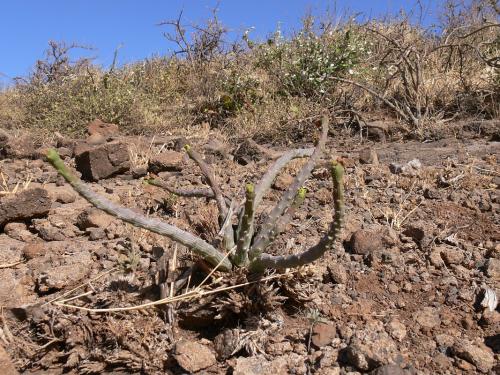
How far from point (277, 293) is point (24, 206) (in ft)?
5.58

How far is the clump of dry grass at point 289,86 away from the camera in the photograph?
208 inches

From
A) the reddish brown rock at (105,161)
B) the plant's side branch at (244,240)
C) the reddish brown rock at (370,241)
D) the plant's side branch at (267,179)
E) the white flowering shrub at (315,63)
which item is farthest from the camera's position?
the white flowering shrub at (315,63)

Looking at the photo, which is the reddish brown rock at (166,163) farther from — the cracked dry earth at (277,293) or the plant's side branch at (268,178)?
the plant's side branch at (268,178)

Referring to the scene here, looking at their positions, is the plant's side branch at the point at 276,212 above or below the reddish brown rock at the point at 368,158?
below

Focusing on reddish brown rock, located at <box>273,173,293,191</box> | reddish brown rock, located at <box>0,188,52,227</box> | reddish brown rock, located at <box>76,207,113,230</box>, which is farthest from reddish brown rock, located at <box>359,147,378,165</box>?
reddish brown rock, located at <box>0,188,52,227</box>

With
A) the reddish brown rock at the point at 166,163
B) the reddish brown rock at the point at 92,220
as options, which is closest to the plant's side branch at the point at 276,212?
the reddish brown rock at the point at 92,220

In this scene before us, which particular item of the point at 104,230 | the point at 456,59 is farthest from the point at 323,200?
the point at 456,59

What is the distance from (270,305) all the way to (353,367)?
413mm

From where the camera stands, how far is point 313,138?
199 inches

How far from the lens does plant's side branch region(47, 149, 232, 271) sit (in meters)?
1.74

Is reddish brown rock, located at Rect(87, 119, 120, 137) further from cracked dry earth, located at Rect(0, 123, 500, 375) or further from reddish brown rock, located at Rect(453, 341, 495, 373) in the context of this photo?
reddish brown rock, located at Rect(453, 341, 495, 373)

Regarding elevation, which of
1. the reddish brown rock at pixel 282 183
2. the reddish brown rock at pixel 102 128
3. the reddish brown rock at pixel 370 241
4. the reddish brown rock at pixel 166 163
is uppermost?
the reddish brown rock at pixel 102 128

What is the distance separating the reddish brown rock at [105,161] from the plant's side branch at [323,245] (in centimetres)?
223

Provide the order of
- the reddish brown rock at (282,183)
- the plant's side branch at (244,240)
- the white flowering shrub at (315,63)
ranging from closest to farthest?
the plant's side branch at (244,240)
the reddish brown rock at (282,183)
the white flowering shrub at (315,63)
